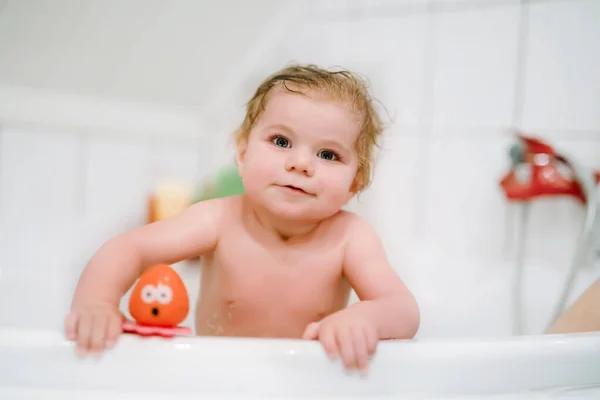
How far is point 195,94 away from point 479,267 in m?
0.84

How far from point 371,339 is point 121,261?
1.05 feet

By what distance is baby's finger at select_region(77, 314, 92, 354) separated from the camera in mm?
478

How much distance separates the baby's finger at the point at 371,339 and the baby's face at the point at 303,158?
0.76ft

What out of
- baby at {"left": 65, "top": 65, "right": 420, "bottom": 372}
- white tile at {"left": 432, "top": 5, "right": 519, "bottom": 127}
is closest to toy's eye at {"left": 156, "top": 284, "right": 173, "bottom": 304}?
baby at {"left": 65, "top": 65, "right": 420, "bottom": 372}

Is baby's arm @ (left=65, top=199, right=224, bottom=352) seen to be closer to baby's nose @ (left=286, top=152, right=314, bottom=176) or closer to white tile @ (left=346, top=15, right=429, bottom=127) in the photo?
baby's nose @ (left=286, top=152, right=314, bottom=176)

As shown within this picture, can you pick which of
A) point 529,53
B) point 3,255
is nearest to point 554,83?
point 529,53

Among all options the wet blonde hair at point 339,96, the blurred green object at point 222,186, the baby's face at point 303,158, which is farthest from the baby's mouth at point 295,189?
the blurred green object at point 222,186

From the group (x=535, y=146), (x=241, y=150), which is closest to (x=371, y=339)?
(x=241, y=150)

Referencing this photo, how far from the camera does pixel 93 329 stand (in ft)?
1.60

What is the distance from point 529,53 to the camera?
4.30 ft

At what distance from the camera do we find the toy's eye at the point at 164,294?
0.53 metres

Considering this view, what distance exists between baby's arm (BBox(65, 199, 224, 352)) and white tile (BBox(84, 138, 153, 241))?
0.60 m

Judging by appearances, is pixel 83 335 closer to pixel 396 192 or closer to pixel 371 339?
pixel 371 339

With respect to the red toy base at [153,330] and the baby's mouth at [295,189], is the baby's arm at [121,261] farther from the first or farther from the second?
the baby's mouth at [295,189]
